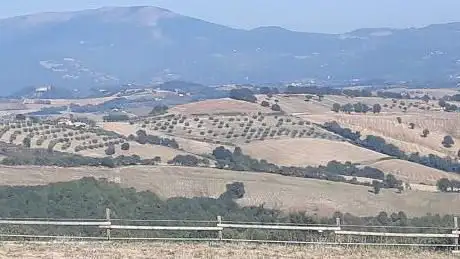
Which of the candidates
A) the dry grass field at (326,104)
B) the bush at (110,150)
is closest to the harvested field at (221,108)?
the dry grass field at (326,104)

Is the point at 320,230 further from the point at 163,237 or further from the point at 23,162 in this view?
the point at 23,162

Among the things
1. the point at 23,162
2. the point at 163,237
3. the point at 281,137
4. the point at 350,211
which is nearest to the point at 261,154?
the point at 281,137

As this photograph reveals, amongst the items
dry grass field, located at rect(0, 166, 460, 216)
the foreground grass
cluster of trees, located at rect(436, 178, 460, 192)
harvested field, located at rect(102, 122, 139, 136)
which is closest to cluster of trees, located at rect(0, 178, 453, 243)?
the foreground grass

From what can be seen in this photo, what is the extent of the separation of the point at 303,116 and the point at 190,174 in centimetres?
6129

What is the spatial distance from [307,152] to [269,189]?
3457 cm

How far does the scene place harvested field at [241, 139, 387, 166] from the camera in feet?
284

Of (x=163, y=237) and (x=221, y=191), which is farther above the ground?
(x=163, y=237)

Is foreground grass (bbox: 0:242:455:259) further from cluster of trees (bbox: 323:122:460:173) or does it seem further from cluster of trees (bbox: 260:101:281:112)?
cluster of trees (bbox: 260:101:281:112)

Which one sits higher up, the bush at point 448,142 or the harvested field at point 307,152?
the harvested field at point 307,152

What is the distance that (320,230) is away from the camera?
71.4 feet

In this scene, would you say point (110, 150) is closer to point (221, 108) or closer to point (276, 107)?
point (221, 108)

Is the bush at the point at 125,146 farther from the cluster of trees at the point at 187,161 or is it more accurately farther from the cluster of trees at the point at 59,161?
the cluster of trees at the point at 59,161

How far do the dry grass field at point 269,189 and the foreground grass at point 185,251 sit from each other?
2653 centimetres

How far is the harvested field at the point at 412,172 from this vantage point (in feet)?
242
